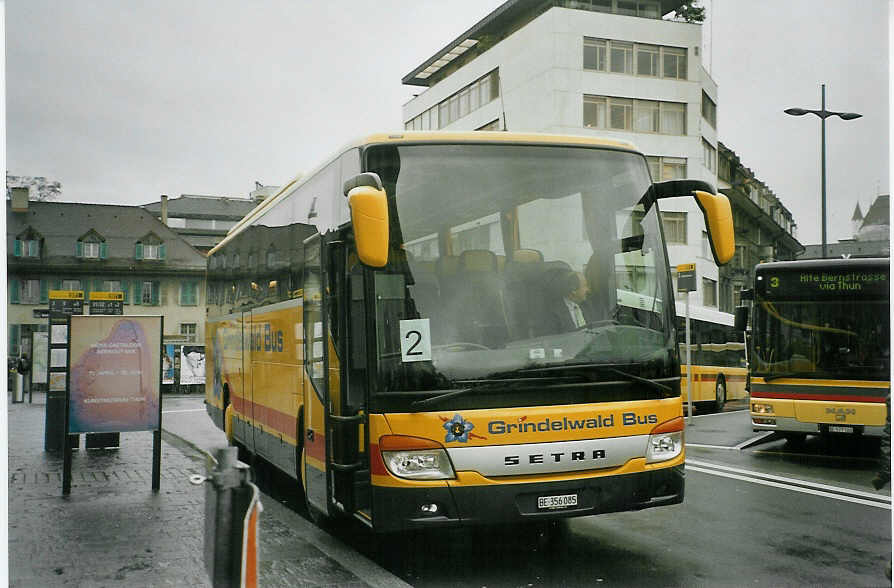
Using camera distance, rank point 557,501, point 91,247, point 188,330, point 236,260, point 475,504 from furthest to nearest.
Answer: point 188,330
point 236,260
point 91,247
point 557,501
point 475,504

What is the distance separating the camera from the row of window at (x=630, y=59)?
1048 inches

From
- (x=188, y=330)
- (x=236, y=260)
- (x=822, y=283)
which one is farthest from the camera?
(x=188, y=330)

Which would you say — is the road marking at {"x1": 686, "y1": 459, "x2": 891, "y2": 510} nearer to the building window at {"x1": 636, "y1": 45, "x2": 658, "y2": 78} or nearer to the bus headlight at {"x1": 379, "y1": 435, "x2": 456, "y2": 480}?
the bus headlight at {"x1": 379, "y1": 435, "x2": 456, "y2": 480}

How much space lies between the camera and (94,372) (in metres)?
9.84

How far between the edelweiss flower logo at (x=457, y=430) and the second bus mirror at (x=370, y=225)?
1.13 m

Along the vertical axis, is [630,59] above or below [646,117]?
below

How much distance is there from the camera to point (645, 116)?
4034 centimetres

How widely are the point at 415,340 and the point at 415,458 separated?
0.75 meters

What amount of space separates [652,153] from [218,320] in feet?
103

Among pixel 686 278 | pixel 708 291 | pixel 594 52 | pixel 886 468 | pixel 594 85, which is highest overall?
pixel 594 85

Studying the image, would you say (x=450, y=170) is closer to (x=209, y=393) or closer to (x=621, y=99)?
(x=209, y=393)

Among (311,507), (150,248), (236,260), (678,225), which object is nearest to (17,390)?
(150,248)

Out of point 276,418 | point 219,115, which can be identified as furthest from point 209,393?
point 219,115

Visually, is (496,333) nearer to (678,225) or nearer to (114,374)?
(114,374)
